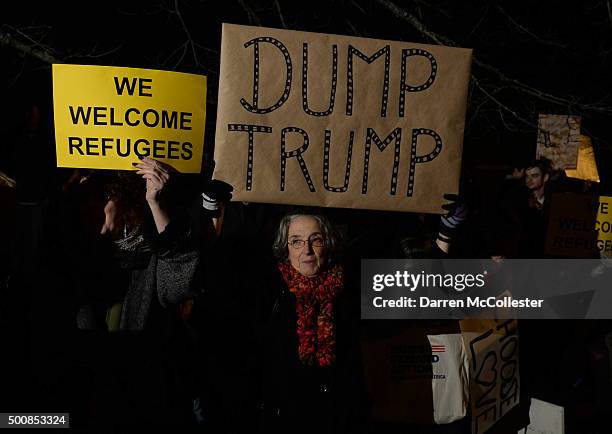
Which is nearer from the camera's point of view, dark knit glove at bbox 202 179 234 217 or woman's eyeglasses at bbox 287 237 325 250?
dark knit glove at bbox 202 179 234 217

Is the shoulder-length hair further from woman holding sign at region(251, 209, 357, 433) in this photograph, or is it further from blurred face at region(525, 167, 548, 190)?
blurred face at region(525, 167, 548, 190)

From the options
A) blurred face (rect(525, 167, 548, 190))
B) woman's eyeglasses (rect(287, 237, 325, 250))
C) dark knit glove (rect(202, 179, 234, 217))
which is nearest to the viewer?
dark knit glove (rect(202, 179, 234, 217))

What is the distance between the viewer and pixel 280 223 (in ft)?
10.7

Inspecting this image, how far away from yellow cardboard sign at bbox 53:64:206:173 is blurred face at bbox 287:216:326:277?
1.94ft

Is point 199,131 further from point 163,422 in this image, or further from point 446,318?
point 446,318

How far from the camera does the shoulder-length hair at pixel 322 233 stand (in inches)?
125

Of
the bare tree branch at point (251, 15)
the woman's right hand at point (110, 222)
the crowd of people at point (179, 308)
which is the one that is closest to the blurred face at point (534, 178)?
the crowd of people at point (179, 308)

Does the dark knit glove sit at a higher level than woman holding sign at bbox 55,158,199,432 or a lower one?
higher

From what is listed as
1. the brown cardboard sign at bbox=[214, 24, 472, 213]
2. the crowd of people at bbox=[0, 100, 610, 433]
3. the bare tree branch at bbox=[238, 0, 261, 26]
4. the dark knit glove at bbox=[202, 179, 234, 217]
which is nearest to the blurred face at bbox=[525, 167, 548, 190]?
the crowd of people at bbox=[0, 100, 610, 433]

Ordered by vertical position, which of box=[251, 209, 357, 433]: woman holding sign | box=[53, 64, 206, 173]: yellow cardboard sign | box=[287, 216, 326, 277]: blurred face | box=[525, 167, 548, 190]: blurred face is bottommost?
box=[251, 209, 357, 433]: woman holding sign

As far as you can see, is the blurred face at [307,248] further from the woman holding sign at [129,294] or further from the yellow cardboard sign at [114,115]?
the yellow cardboard sign at [114,115]

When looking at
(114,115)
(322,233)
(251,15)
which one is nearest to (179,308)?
(322,233)

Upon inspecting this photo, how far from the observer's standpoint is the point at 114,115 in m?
3.06

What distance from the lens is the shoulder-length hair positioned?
3176 millimetres
